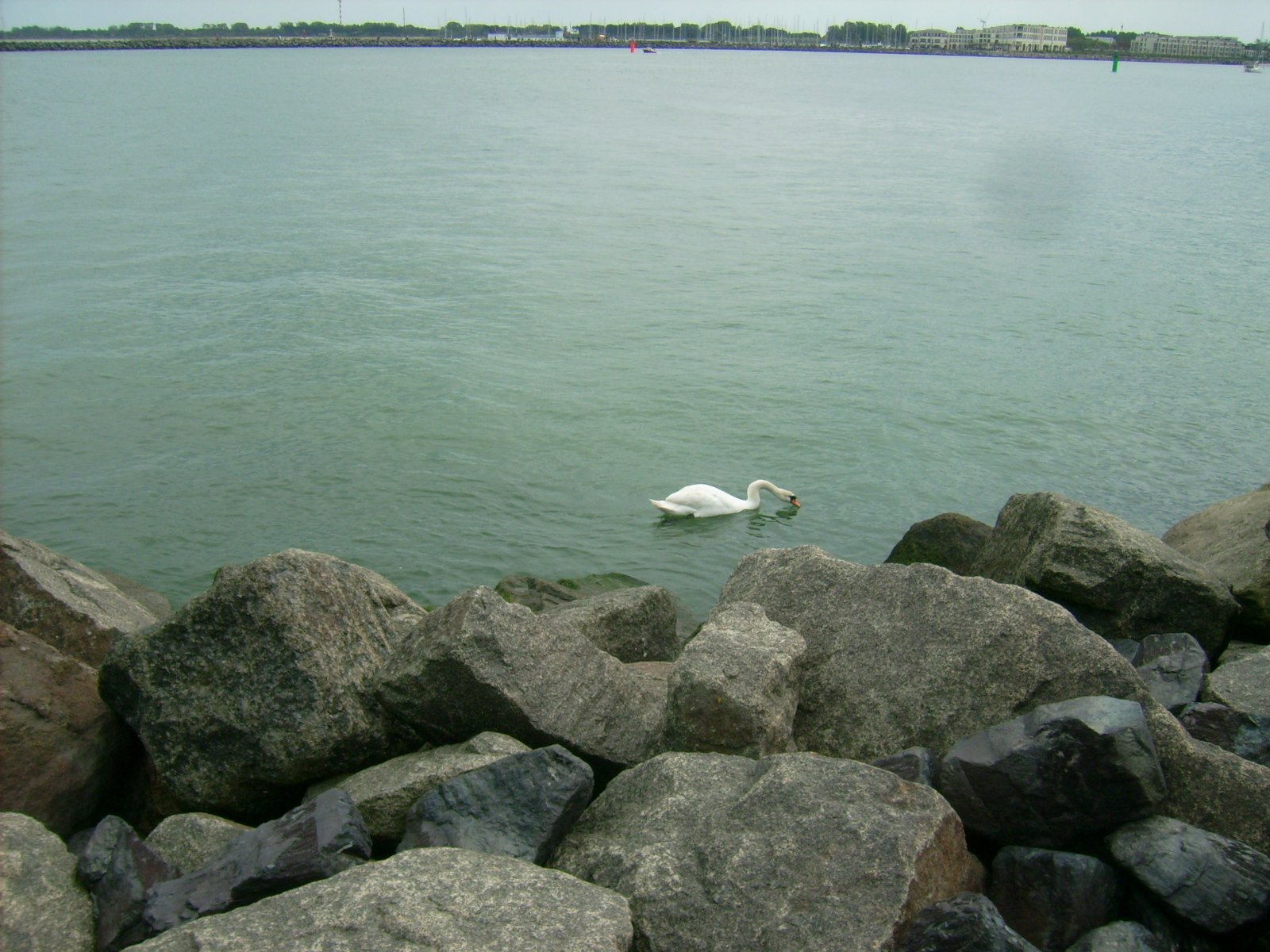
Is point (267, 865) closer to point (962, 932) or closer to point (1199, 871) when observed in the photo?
point (962, 932)

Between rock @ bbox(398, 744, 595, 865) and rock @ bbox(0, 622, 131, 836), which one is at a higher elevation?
rock @ bbox(398, 744, 595, 865)

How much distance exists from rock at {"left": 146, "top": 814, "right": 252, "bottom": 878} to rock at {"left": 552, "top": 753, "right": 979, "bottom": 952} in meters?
1.31

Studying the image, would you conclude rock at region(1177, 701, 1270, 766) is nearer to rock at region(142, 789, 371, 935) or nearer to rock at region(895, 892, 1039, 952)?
rock at region(895, 892, 1039, 952)

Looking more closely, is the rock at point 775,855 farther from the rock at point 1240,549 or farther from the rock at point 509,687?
the rock at point 1240,549

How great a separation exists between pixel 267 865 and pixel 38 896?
0.80 metres

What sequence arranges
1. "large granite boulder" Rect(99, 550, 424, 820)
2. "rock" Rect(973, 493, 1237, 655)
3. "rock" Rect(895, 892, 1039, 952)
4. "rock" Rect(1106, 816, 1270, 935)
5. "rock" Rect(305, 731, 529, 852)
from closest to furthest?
"rock" Rect(895, 892, 1039, 952), "rock" Rect(1106, 816, 1270, 935), "rock" Rect(305, 731, 529, 852), "large granite boulder" Rect(99, 550, 424, 820), "rock" Rect(973, 493, 1237, 655)

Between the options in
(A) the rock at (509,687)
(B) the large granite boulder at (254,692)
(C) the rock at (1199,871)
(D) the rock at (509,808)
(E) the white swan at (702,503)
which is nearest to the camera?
(C) the rock at (1199,871)

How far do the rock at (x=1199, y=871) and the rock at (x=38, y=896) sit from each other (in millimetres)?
3520

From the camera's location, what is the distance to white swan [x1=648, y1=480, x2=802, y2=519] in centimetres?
1148

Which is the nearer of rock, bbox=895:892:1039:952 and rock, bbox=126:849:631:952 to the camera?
rock, bbox=126:849:631:952

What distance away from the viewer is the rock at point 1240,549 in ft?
23.2

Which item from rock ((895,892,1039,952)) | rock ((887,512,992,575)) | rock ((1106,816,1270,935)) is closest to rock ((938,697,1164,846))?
rock ((1106,816,1270,935))

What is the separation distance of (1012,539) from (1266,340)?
45.5ft

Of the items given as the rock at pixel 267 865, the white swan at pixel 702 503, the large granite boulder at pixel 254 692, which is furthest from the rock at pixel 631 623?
the white swan at pixel 702 503
